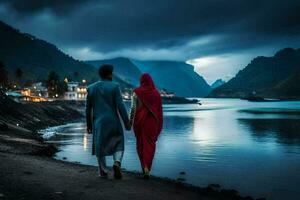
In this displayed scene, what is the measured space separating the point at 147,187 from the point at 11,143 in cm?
1302

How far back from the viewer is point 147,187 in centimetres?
1027

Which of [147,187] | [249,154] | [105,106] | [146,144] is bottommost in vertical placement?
[249,154]

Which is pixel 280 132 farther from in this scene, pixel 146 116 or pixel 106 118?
pixel 106 118

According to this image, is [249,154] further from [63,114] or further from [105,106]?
[63,114]

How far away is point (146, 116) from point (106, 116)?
173 cm

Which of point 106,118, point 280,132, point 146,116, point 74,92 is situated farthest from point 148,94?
point 74,92

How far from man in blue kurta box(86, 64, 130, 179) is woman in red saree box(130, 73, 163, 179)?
4.11ft

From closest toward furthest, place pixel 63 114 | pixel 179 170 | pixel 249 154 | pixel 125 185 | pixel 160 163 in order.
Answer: pixel 125 185
pixel 179 170
pixel 160 163
pixel 249 154
pixel 63 114

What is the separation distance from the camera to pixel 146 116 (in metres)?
11.5

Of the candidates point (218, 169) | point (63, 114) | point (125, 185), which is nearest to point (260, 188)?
point (218, 169)

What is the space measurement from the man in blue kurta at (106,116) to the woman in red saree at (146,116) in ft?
4.11

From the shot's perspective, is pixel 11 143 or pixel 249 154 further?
pixel 249 154

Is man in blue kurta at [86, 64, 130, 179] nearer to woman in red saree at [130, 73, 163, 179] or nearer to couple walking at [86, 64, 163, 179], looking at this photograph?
couple walking at [86, 64, 163, 179]

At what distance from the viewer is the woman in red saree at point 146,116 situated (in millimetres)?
11406
